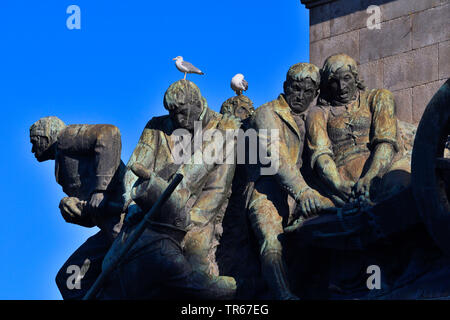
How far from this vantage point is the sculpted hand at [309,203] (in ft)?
62.4

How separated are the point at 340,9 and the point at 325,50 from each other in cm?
61

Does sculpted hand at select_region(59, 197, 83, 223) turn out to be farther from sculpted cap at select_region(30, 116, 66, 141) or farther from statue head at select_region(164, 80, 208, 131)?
statue head at select_region(164, 80, 208, 131)

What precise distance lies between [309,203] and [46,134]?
4.15m

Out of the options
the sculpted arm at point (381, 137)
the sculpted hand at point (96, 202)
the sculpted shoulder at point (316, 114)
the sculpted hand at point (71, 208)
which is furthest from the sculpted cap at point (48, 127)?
the sculpted arm at point (381, 137)

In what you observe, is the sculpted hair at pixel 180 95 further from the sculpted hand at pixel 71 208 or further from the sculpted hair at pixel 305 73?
the sculpted hand at pixel 71 208

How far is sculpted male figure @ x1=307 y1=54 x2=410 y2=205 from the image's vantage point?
18.9 m

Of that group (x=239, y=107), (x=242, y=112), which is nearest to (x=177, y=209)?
(x=242, y=112)

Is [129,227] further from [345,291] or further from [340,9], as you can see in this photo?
[340,9]

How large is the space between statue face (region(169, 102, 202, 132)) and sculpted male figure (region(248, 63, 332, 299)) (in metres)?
0.76

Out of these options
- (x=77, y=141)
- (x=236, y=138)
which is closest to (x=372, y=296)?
(x=236, y=138)

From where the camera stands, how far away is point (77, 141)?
68.6 feet

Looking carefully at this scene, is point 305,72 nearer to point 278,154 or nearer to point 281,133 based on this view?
point 281,133

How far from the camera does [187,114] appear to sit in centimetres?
2042

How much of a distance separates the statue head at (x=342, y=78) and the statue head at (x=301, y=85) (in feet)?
0.56
